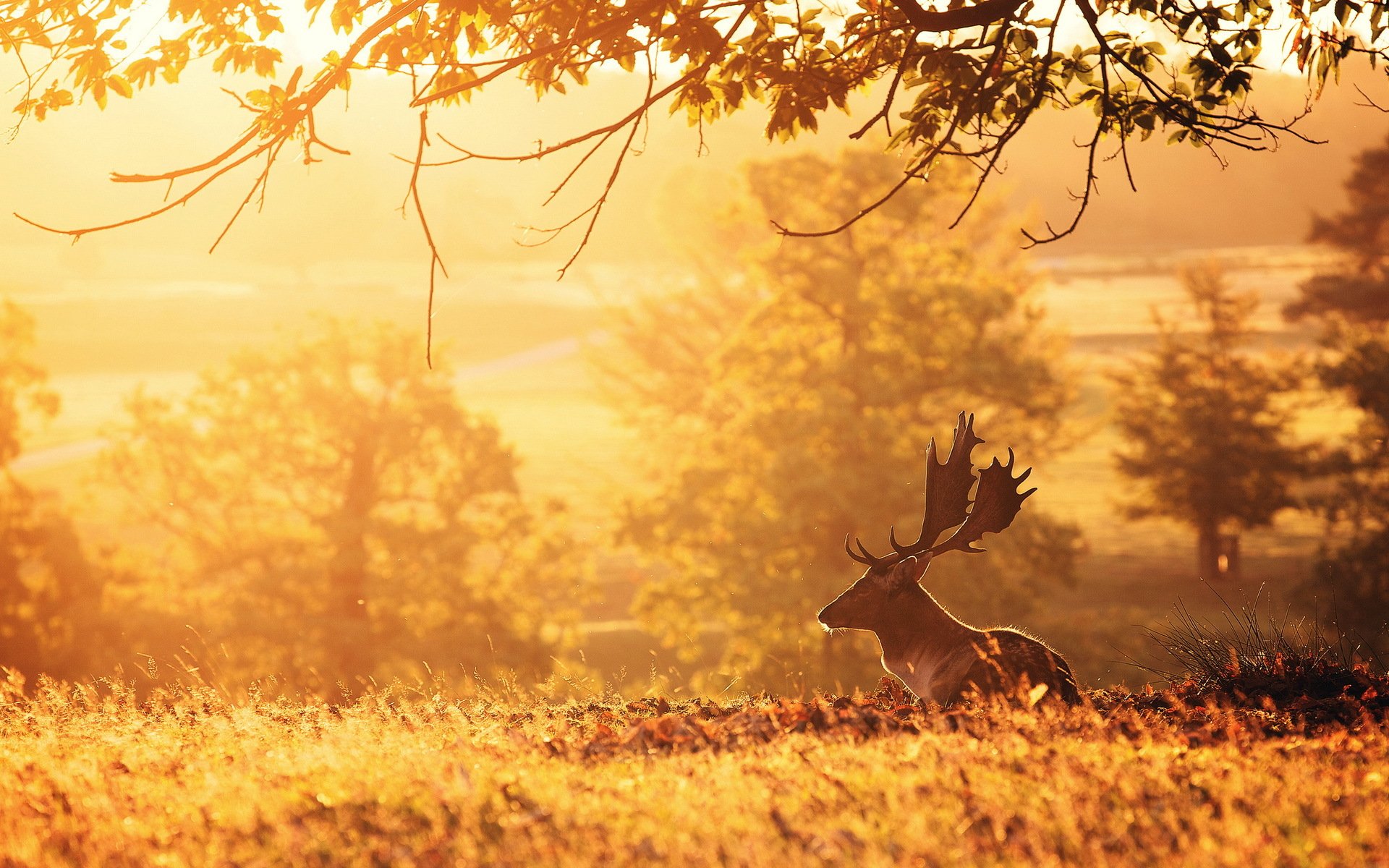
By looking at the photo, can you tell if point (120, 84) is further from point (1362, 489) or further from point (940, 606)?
point (1362, 489)

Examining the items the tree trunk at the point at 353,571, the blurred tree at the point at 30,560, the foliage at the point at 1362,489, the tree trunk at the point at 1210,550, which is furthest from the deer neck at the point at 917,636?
the tree trunk at the point at 1210,550

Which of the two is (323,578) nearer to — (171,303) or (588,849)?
(588,849)

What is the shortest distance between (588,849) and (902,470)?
20661 millimetres

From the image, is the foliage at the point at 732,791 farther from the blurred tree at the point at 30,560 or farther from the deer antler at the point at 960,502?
the blurred tree at the point at 30,560

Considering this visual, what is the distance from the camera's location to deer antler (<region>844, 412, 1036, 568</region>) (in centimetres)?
859

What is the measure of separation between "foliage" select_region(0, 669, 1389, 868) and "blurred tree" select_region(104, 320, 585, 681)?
17.8m

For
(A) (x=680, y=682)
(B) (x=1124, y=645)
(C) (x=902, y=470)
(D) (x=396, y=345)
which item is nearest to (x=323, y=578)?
(D) (x=396, y=345)

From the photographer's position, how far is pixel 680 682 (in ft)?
99.5

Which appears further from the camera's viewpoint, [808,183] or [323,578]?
[808,183]

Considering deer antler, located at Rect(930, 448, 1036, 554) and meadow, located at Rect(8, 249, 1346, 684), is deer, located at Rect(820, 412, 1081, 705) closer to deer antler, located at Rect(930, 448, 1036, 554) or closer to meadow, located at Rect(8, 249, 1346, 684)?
deer antler, located at Rect(930, 448, 1036, 554)

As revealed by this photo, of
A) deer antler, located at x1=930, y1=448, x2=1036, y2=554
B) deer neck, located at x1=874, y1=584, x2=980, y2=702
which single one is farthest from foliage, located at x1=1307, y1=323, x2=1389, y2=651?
deer neck, located at x1=874, y1=584, x2=980, y2=702

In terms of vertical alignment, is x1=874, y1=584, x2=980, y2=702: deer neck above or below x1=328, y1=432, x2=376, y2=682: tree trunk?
above

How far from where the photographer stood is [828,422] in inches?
984

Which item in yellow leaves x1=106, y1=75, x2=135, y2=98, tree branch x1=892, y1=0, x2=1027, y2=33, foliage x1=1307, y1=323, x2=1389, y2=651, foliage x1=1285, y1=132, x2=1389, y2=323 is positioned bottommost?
foliage x1=1307, y1=323, x2=1389, y2=651
